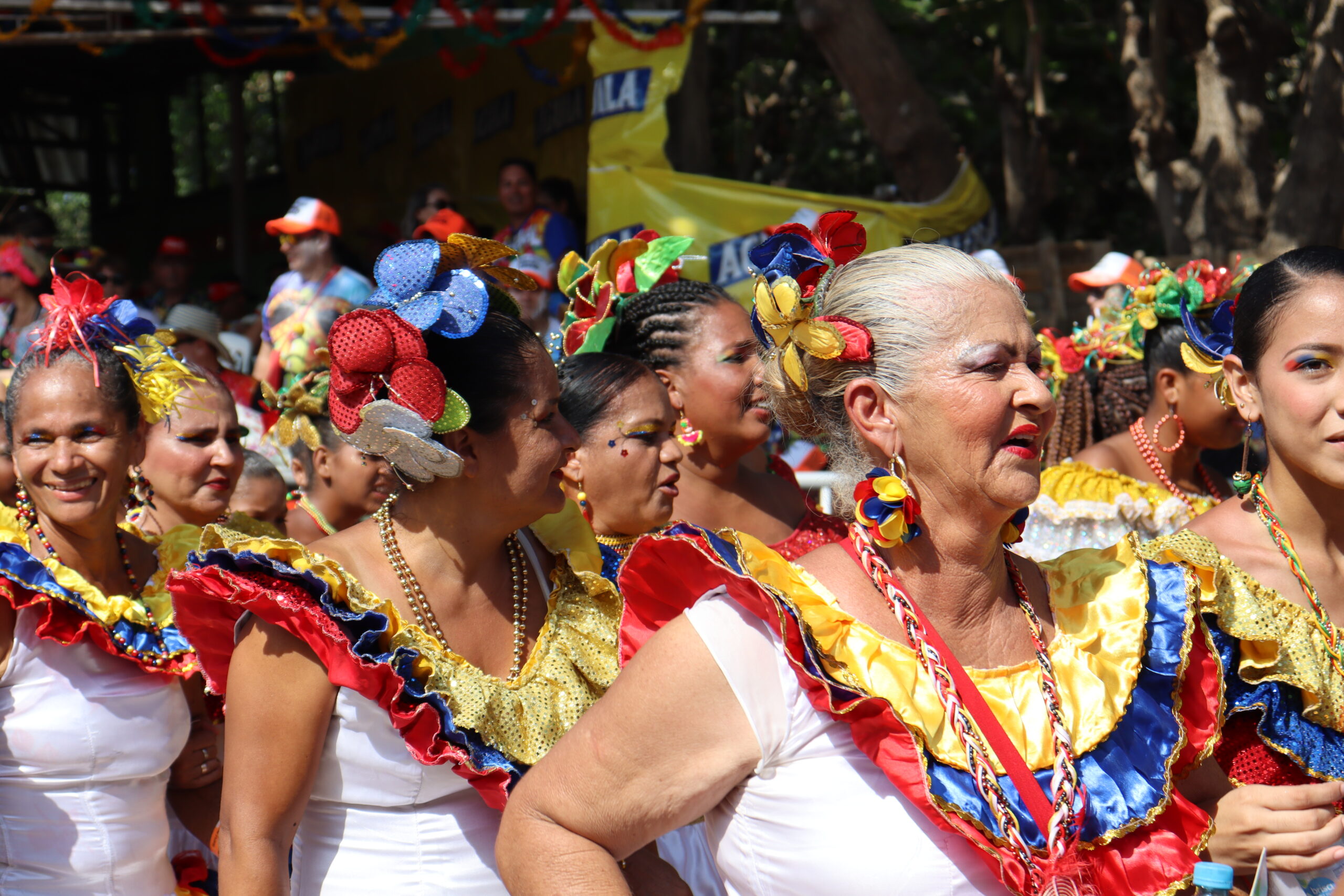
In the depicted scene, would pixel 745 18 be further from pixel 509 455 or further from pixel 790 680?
pixel 790 680

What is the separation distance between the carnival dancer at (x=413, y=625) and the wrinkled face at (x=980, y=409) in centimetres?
81

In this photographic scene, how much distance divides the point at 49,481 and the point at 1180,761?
8.01 ft

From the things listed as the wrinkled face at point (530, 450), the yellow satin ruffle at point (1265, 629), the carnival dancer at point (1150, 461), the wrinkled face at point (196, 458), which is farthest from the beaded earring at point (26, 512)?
the carnival dancer at point (1150, 461)

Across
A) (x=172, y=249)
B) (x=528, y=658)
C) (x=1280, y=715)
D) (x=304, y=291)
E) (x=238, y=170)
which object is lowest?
(x=238, y=170)

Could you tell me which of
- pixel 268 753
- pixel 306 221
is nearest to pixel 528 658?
pixel 268 753

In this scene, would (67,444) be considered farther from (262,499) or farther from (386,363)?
(262,499)

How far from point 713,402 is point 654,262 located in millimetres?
543

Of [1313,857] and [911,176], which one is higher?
[1313,857]

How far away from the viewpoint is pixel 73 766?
2.81 m

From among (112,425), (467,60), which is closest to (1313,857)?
(112,425)

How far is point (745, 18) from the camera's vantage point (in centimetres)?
822

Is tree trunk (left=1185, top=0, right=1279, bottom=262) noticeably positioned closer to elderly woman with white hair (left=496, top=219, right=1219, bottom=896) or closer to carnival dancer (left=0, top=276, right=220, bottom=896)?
elderly woman with white hair (left=496, top=219, right=1219, bottom=896)

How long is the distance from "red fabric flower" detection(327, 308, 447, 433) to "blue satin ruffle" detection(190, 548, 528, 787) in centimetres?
33

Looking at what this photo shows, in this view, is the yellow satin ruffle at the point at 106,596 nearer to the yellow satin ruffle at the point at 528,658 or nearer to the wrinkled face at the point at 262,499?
the yellow satin ruffle at the point at 528,658
